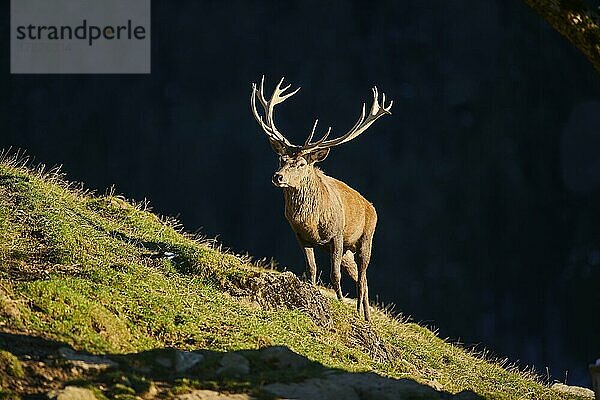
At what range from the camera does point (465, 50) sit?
20.9 m

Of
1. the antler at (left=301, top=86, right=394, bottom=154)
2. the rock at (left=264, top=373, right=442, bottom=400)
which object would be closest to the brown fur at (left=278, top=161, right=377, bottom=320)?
the antler at (left=301, top=86, right=394, bottom=154)

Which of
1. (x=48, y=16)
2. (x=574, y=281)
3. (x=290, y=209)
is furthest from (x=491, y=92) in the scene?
(x=290, y=209)

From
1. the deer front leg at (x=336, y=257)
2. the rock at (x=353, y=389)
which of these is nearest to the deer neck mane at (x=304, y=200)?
the deer front leg at (x=336, y=257)

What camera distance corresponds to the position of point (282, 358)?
25.9 ft

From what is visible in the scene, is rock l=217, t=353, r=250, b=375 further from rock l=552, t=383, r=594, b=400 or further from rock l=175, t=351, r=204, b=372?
rock l=552, t=383, r=594, b=400

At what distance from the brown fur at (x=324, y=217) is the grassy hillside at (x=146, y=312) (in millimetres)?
555

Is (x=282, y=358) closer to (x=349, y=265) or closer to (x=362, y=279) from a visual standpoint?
(x=362, y=279)

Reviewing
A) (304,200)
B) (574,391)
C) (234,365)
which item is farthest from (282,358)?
(574,391)

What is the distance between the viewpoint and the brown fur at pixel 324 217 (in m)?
10.7

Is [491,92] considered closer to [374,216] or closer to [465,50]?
[465,50]

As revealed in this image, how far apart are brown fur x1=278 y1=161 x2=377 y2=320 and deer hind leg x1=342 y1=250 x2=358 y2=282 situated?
334 millimetres

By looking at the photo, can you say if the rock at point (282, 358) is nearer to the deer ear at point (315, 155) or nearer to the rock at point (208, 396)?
the rock at point (208, 396)

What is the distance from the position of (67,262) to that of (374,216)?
3.83m

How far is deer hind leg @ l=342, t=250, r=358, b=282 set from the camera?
1200 centimetres
